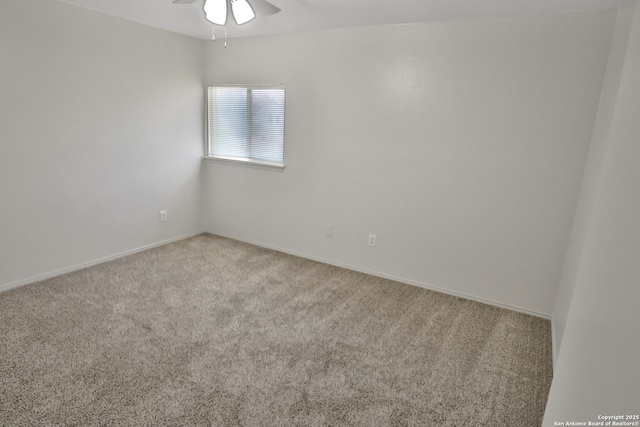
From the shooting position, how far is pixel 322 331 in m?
2.58

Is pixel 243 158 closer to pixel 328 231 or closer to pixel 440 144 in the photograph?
pixel 328 231

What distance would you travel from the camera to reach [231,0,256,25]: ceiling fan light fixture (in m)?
2.26

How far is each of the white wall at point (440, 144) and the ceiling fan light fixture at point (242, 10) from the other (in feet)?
4.02

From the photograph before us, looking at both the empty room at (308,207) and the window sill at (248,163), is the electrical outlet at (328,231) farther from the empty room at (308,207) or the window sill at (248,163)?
the window sill at (248,163)

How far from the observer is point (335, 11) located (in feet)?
9.29

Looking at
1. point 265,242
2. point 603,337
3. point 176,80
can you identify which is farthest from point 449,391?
point 176,80

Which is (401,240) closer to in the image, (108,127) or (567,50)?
(567,50)

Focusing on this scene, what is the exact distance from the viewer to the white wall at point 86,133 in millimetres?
2814

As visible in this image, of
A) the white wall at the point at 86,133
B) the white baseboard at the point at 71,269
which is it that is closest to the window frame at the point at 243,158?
the white wall at the point at 86,133

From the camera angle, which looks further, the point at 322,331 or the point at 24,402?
the point at 322,331

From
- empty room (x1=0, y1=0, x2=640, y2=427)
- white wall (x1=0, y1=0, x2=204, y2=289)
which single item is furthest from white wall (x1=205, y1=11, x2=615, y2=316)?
white wall (x1=0, y1=0, x2=204, y2=289)

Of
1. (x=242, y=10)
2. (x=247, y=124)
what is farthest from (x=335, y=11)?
(x=247, y=124)

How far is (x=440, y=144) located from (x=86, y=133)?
10.3ft

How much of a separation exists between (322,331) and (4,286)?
2.60 metres
